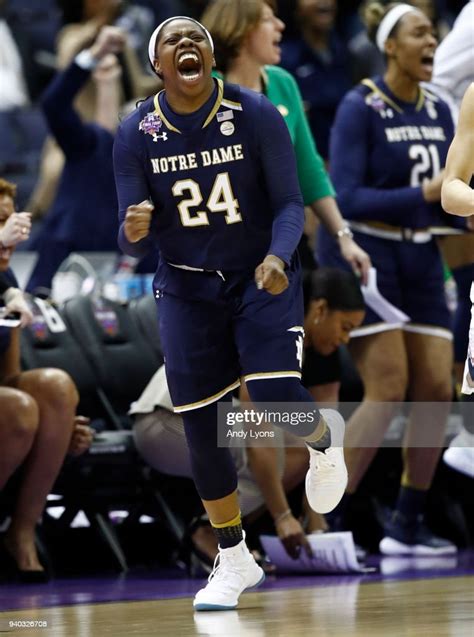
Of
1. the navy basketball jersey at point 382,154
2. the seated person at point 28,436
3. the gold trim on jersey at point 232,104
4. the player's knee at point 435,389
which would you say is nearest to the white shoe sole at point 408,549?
the player's knee at point 435,389

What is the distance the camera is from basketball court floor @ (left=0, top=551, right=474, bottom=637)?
12.6 ft

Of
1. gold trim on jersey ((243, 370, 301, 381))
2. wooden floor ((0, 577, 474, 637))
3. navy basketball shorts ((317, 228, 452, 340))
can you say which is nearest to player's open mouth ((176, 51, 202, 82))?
gold trim on jersey ((243, 370, 301, 381))

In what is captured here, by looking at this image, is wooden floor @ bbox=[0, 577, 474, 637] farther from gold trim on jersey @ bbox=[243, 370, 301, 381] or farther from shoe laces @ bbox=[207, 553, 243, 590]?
gold trim on jersey @ bbox=[243, 370, 301, 381]

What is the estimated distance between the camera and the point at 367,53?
10656 millimetres

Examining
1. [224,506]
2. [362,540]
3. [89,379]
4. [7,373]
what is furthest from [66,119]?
[224,506]

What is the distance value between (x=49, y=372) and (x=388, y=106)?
185cm

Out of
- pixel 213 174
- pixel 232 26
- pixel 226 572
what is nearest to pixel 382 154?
pixel 232 26

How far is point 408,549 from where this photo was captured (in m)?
6.21

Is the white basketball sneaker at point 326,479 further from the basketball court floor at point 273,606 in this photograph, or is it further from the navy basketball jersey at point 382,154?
the navy basketball jersey at point 382,154

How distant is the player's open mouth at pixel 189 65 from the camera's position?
4.34 metres

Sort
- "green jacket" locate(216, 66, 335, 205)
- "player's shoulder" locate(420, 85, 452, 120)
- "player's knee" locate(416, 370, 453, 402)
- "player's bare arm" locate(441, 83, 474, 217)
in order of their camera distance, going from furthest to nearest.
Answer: "player's shoulder" locate(420, 85, 452, 120)
"player's knee" locate(416, 370, 453, 402)
"green jacket" locate(216, 66, 335, 205)
"player's bare arm" locate(441, 83, 474, 217)

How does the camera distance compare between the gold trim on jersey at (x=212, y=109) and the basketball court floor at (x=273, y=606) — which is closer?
the basketball court floor at (x=273, y=606)

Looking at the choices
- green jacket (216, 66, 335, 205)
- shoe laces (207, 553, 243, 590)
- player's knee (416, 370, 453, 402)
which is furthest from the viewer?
player's knee (416, 370, 453, 402)

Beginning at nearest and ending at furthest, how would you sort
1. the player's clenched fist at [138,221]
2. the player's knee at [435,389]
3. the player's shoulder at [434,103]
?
the player's clenched fist at [138,221] < the player's knee at [435,389] < the player's shoulder at [434,103]
